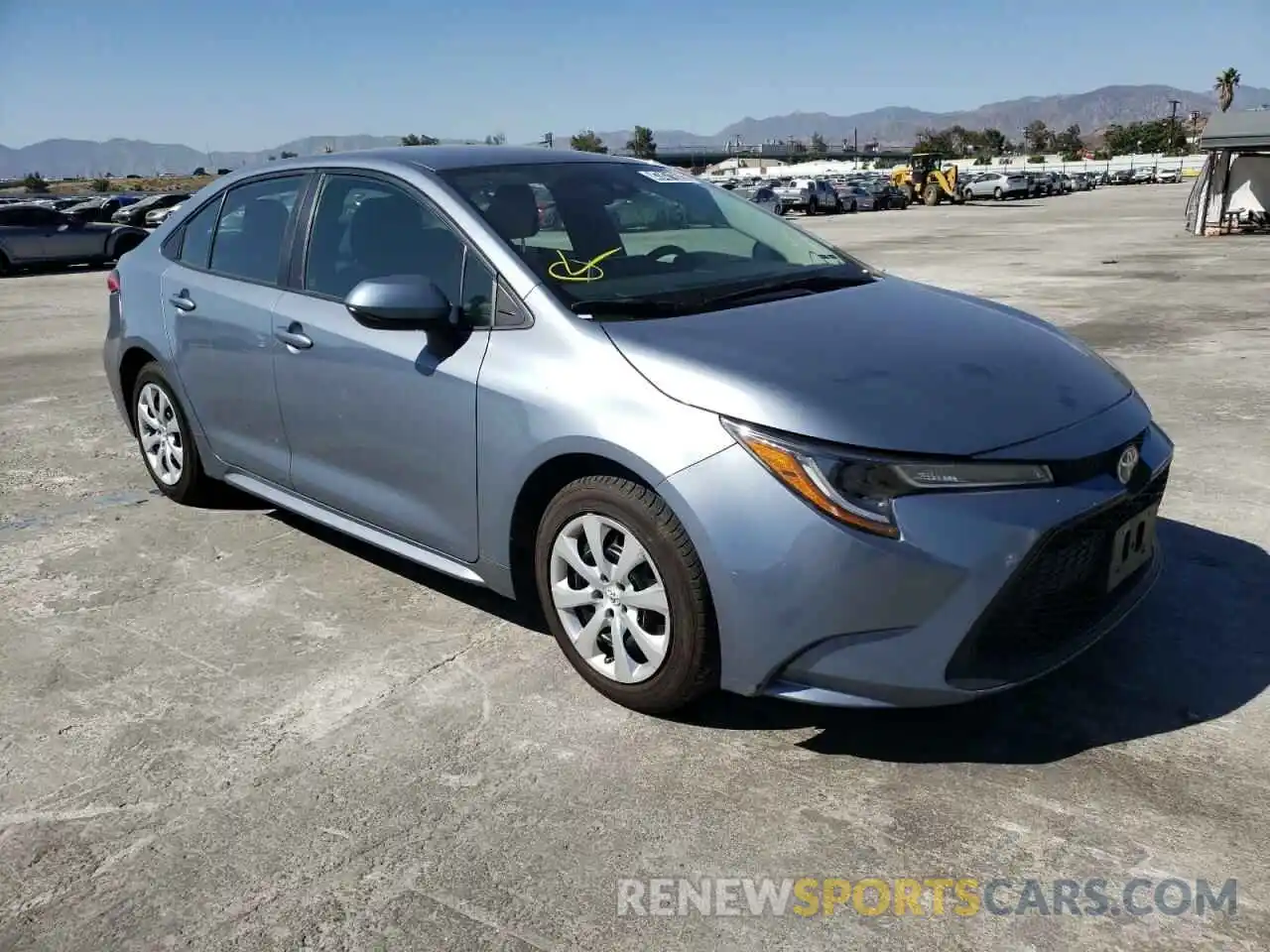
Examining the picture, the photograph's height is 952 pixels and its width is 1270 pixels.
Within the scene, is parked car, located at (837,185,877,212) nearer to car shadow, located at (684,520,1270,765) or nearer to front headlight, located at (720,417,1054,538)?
car shadow, located at (684,520,1270,765)

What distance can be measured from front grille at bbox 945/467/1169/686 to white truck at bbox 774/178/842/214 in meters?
41.1

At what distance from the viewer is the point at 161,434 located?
5.23 meters

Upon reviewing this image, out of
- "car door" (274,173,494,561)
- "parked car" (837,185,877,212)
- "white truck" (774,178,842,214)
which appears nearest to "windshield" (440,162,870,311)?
"car door" (274,173,494,561)

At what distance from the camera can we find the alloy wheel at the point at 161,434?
200 inches

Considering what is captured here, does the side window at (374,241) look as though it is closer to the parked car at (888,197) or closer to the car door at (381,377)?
the car door at (381,377)

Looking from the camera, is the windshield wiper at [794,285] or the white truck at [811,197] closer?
the windshield wiper at [794,285]

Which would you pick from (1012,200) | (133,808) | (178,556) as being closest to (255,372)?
(178,556)

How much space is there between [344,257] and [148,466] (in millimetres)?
2047

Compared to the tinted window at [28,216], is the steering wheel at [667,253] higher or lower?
lower

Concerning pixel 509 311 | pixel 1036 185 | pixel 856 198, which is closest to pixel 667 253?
pixel 509 311

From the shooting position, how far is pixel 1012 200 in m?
55.7

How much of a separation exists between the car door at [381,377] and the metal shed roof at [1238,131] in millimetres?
24302

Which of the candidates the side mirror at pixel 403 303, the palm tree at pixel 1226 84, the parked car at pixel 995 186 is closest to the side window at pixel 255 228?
the side mirror at pixel 403 303

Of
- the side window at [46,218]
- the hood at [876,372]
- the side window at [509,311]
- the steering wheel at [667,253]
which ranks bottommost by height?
the hood at [876,372]
